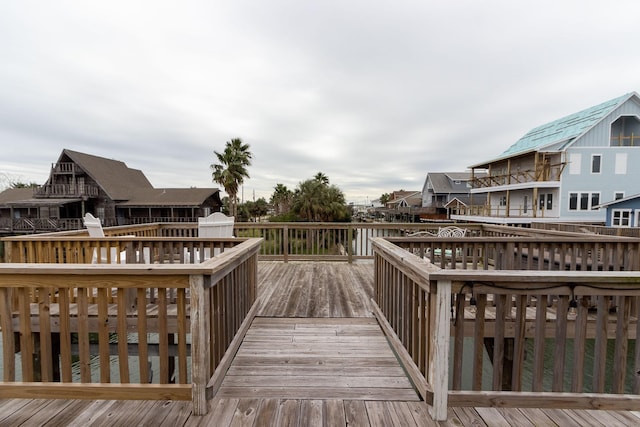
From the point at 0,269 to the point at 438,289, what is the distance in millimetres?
2600

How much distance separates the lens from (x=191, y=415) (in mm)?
1596

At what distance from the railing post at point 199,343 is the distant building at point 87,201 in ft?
67.2

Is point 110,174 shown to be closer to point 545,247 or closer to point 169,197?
point 169,197

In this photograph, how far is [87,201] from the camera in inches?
786

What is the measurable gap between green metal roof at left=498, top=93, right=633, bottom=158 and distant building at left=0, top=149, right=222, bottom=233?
78.4ft

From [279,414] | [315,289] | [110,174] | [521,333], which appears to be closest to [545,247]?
[521,333]

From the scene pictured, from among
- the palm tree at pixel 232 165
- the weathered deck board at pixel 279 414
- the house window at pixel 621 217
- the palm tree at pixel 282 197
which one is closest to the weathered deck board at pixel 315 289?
the weathered deck board at pixel 279 414

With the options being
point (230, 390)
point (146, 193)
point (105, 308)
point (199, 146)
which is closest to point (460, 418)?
point (230, 390)

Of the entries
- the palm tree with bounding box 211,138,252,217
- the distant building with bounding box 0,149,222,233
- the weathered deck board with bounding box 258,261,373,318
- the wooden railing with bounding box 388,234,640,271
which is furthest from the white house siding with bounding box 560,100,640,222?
the distant building with bounding box 0,149,222,233

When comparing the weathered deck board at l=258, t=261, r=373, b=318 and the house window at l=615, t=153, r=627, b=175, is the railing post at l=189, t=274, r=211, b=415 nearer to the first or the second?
the weathered deck board at l=258, t=261, r=373, b=318

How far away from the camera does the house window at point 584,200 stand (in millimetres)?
14676

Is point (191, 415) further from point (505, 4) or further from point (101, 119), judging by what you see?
point (101, 119)

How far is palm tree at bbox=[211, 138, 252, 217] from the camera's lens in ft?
72.6

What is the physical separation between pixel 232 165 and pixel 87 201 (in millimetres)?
11023
